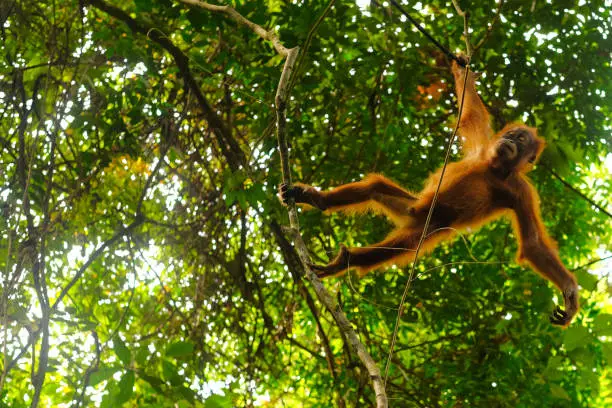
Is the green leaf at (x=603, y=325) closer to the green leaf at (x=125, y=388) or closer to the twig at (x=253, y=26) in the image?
the twig at (x=253, y=26)

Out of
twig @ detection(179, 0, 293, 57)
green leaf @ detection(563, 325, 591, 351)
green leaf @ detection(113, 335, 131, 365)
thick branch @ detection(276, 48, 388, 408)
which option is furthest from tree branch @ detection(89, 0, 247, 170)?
green leaf @ detection(563, 325, 591, 351)

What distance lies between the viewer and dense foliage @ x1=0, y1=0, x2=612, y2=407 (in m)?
3.56

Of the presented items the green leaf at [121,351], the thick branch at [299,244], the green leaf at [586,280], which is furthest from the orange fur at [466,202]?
the green leaf at [121,351]

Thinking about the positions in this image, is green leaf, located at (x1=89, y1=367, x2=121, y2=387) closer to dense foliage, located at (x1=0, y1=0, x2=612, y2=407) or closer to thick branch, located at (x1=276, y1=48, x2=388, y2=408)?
dense foliage, located at (x1=0, y1=0, x2=612, y2=407)

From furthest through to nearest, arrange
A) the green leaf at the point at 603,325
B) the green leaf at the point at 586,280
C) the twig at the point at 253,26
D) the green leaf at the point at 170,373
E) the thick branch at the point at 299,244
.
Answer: the green leaf at the point at 586,280, the green leaf at the point at 603,325, the green leaf at the point at 170,373, the twig at the point at 253,26, the thick branch at the point at 299,244

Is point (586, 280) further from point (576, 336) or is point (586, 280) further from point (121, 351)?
point (121, 351)

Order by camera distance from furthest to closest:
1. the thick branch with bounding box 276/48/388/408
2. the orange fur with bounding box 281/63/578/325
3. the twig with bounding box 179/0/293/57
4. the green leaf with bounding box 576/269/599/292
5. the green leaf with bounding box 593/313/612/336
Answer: the orange fur with bounding box 281/63/578/325
the green leaf with bounding box 576/269/599/292
the green leaf with bounding box 593/313/612/336
the twig with bounding box 179/0/293/57
the thick branch with bounding box 276/48/388/408

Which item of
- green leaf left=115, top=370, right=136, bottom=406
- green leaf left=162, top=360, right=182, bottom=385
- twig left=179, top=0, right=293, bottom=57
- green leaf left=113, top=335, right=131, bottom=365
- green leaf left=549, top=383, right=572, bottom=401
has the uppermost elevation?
twig left=179, top=0, right=293, bottom=57

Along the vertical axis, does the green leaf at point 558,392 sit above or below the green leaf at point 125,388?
above

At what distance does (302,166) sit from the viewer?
4.10 m

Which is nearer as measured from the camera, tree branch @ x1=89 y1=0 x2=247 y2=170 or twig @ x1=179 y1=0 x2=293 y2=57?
twig @ x1=179 y1=0 x2=293 y2=57

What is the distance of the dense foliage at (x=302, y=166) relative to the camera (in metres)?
3.56

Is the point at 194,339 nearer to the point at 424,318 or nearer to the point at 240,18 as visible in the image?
the point at 424,318

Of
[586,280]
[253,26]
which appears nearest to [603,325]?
[586,280]
